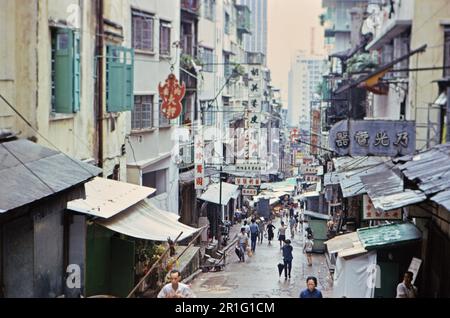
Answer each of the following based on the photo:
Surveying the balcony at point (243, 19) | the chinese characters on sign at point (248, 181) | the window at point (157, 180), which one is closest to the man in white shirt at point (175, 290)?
the window at point (157, 180)

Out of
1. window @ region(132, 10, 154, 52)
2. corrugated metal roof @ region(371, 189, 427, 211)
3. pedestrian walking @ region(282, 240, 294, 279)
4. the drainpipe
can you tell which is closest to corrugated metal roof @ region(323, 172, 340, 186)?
pedestrian walking @ region(282, 240, 294, 279)

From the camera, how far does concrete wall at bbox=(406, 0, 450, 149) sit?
24609 mm

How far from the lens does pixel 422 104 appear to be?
25.1m

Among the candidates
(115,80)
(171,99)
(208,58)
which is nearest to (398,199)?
(115,80)

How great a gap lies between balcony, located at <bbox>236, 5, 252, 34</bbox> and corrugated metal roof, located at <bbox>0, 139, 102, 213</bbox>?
5252 cm

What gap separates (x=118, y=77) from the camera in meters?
22.0

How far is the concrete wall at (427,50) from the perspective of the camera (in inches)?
969

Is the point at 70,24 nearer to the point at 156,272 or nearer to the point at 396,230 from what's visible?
the point at 156,272

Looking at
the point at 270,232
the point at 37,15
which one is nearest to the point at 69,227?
the point at 37,15

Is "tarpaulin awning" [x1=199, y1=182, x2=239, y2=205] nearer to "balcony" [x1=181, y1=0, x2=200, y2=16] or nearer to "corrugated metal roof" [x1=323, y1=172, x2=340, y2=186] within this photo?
"corrugated metal roof" [x1=323, y1=172, x2=340, y2=186]

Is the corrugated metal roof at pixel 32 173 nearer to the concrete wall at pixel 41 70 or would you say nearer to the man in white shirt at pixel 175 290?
the concrete wall at pixel 41 70

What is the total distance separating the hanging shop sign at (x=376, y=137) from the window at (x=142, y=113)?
323 inches

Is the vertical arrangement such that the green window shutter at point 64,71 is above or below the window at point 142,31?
below

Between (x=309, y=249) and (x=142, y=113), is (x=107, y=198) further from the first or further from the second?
(x=309, y=249)
